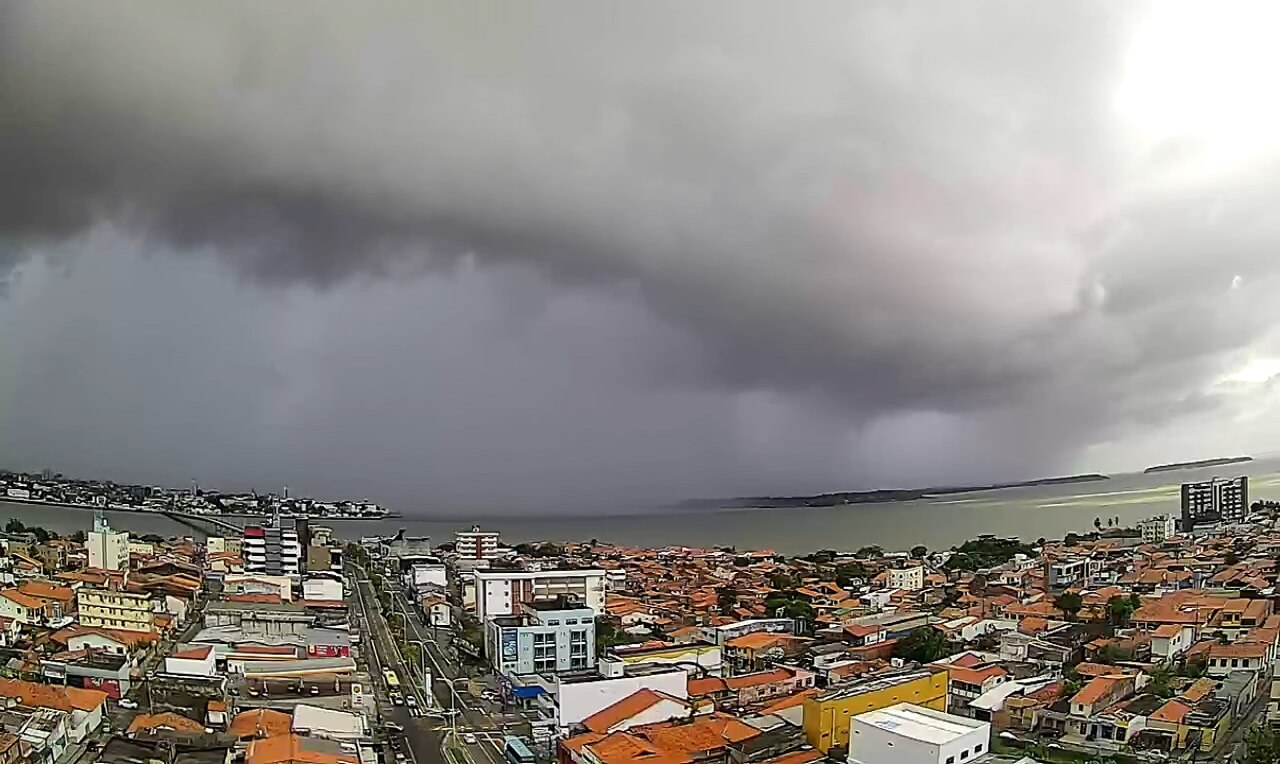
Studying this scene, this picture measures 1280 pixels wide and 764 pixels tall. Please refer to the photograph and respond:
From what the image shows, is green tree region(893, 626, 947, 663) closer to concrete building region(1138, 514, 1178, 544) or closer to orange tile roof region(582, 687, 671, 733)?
orange tile roof region(582, 687, 671, 733)

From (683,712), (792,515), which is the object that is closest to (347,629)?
(683,712)

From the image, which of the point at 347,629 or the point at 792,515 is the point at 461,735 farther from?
the point at 792,515

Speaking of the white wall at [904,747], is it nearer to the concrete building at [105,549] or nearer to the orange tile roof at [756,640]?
the orange tile roof at [756,640]

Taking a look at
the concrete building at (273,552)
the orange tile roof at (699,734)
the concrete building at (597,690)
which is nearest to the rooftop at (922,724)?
the orange tile roof at (699,734)

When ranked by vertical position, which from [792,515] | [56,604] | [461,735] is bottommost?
[792,515]

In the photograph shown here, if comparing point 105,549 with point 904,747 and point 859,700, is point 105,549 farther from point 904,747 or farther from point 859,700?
point 904,747

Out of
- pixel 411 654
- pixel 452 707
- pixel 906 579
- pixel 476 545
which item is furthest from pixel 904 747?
pixel 476 545
